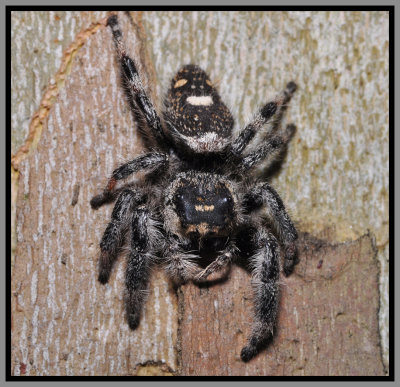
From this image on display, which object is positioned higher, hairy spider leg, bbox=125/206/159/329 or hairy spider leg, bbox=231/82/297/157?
hairy spider leg, bbox=231/82/297/157

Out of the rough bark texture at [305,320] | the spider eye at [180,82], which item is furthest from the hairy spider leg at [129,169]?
the rough bark texture at [305,320]

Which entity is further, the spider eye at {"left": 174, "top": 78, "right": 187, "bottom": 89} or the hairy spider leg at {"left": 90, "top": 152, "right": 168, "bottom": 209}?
the spider eye at {"left": 174, "top": 78, "right": 187, "bottom": 89}

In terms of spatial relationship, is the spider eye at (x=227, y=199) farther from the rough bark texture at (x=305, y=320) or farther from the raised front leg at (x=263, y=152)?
the rough bark texture at (x=305, y=320)

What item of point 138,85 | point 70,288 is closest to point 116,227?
point 70,288

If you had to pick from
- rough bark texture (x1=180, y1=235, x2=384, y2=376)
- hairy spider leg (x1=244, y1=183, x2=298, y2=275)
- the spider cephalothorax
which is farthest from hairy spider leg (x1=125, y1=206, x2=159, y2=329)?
hairy spider leg (x1=244, y1=183, x2=298, y2=275)

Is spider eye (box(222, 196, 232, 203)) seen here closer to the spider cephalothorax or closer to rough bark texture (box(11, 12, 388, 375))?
the spider cephalothorax

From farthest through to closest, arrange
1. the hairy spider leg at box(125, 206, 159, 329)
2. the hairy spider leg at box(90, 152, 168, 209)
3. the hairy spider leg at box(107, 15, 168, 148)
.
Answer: the hairy spider leg at box(107, 15, 168, 148), the hairy spider leg at box(90, 152, 168, 209), the hairy spider leg at box(125, 206, 159, 329)
